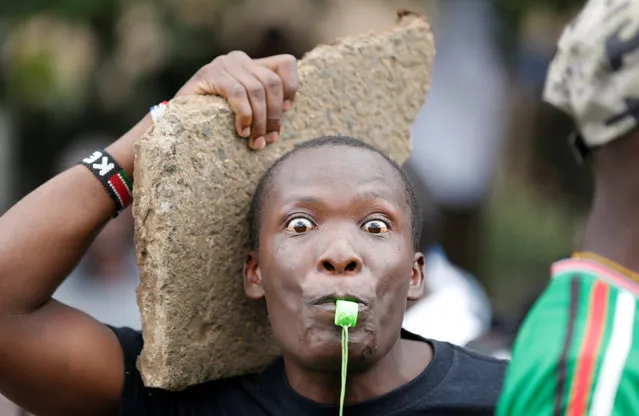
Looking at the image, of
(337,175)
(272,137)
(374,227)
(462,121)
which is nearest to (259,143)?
(272,137)

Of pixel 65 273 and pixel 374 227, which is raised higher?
pixel 374 227

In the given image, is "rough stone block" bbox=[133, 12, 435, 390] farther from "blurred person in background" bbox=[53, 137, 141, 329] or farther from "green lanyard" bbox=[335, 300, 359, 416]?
"blurred person in background" bbox=[53, 137, 141, 329]

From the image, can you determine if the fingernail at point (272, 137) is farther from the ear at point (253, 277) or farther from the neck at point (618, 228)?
the neck at point (618, 228)

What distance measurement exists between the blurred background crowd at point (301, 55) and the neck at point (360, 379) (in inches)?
58.7

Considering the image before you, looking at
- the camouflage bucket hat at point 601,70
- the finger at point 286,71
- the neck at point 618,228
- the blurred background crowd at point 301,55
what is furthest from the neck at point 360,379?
the blurred background crowd at point 301,55

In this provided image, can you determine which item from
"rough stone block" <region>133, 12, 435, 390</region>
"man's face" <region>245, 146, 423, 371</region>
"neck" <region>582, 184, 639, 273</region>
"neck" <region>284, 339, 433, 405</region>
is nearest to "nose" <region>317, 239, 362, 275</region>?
"man's face" <region>245, 146, 423, 371</region>

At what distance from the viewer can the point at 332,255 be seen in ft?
8.03

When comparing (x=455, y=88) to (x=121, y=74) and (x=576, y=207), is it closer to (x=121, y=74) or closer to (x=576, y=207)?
(x=576, y=207)

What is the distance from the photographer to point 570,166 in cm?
759

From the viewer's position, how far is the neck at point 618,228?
6.08ft

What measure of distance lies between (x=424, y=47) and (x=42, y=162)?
14.6 ft

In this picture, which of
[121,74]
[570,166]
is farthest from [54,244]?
[570,166]

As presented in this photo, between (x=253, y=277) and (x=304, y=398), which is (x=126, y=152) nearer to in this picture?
(x=253, y=277)

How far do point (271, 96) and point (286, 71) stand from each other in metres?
0.09
